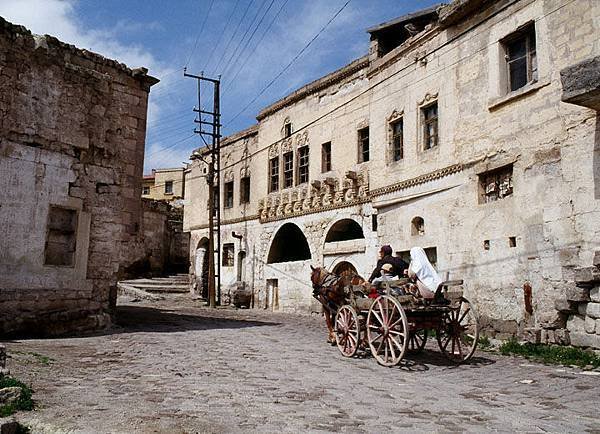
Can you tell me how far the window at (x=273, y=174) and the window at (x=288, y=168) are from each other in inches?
24.9

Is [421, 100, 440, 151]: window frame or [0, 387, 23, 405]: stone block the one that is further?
[421, 100, 440, 151]: window frame

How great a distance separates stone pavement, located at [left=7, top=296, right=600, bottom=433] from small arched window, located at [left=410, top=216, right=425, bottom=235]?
178 inches

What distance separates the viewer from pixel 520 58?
11.6m

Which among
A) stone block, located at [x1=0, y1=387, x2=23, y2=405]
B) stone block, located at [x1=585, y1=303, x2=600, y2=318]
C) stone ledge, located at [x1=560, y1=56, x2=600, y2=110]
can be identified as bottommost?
stone block, located at [x1=0, y1=387, x2=23, y2=405]

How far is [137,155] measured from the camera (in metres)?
12.7

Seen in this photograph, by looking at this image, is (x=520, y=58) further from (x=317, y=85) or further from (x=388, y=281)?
(x=317, y=85)

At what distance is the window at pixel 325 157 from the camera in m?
19.9

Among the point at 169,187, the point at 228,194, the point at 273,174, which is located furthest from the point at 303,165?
the point at 169,187

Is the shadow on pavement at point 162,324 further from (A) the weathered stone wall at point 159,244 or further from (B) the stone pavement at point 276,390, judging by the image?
(A) the weathered stone wall at point 159,244

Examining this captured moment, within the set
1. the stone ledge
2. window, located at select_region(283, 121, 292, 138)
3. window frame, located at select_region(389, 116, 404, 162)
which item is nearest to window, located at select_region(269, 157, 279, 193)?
window, located at select_region(283, 121, 292, 138)

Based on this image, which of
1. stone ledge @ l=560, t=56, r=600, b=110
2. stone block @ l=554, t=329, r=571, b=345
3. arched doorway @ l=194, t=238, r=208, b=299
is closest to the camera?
stone ledge @ l=560, t=56, r=600, b=110

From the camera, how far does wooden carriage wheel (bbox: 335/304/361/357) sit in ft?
29.5

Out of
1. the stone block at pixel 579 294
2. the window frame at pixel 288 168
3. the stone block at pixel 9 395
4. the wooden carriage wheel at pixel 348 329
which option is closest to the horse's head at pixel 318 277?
the wooden carriage wheel at pixel 348 329

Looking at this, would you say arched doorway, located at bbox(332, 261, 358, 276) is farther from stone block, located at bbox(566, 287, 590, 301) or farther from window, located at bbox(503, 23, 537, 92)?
stone block, located at bbox(566, 287, 590, 301)
